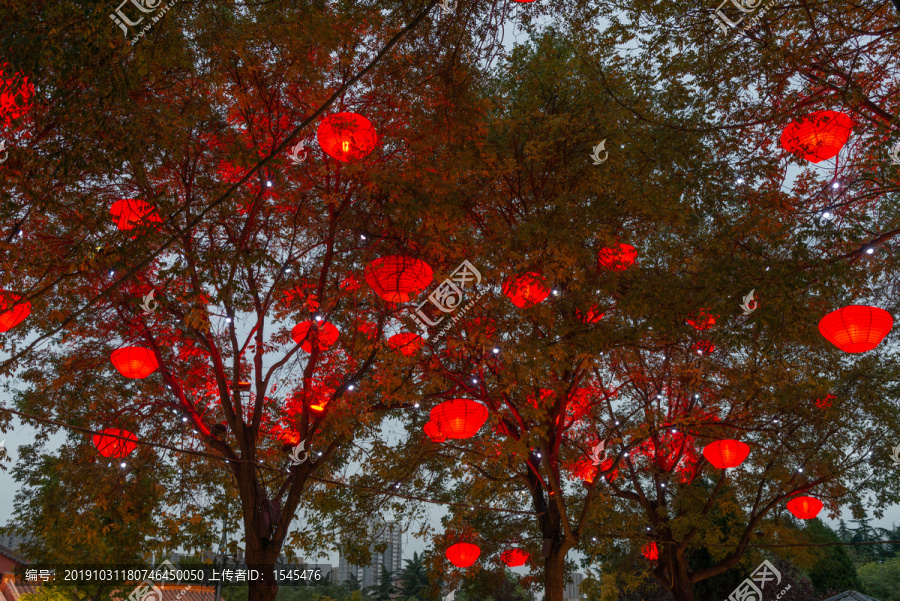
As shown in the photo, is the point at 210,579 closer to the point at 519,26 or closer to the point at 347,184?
the point at 347,184

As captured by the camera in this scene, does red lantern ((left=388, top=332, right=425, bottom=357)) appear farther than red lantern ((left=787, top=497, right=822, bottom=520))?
No

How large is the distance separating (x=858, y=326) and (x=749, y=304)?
3.56 feet

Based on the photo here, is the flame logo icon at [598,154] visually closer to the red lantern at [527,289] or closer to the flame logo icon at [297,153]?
the red lantern at [527,289]

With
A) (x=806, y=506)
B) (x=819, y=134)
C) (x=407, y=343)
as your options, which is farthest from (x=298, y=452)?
(x=806, y=506)

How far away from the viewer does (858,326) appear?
16.9 feet

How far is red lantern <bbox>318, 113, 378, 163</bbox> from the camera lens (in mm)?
5562

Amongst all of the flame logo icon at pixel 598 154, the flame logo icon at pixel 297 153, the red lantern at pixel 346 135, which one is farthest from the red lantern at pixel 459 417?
the flame logo icon at pixel 297 153

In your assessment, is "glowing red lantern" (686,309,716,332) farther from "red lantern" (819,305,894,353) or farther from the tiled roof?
the tiled roof

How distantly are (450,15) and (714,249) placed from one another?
10.5 ft

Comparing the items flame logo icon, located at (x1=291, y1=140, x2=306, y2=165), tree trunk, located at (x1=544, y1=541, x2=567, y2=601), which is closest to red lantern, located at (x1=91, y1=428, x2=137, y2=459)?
flame logo icon, located at (x1=291, y1=140, x2=306, y2=165)

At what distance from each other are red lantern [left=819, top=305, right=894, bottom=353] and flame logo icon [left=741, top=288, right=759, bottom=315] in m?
0.86

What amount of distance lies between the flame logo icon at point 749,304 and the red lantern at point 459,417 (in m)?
2.71

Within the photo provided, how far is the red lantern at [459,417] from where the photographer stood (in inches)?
245

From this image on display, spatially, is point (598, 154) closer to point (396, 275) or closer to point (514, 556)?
point (396, 275)
